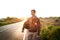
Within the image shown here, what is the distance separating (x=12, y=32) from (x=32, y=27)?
0.97 ft

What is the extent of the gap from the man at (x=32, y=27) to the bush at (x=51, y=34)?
0.28 feet

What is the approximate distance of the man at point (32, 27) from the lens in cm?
240

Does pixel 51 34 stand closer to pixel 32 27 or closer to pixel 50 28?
pixel 50 28

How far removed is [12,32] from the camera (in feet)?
8.03

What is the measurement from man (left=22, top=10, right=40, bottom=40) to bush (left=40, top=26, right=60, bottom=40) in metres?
0.08

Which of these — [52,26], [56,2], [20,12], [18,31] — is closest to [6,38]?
[18,31]

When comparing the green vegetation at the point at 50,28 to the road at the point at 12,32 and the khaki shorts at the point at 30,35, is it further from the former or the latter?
the road at the point at 12,32

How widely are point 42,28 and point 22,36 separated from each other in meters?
0.30

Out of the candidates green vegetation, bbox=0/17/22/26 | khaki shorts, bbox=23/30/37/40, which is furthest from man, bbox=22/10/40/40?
green vegetation, bbox=0/17/22/26

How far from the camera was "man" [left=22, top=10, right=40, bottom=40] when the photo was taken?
2.40 metres

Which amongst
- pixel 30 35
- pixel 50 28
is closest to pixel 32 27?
pixel 30 35

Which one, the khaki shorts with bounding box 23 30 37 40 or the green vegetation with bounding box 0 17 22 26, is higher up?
the green vegetation with bounding box 0 17 22 26

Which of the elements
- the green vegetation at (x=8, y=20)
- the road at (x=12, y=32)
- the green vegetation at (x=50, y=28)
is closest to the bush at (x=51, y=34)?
the green vegetation at (x=50, y=28)

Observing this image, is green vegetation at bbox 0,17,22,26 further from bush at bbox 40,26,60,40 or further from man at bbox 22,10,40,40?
bush at bbox 40,26,60,40
